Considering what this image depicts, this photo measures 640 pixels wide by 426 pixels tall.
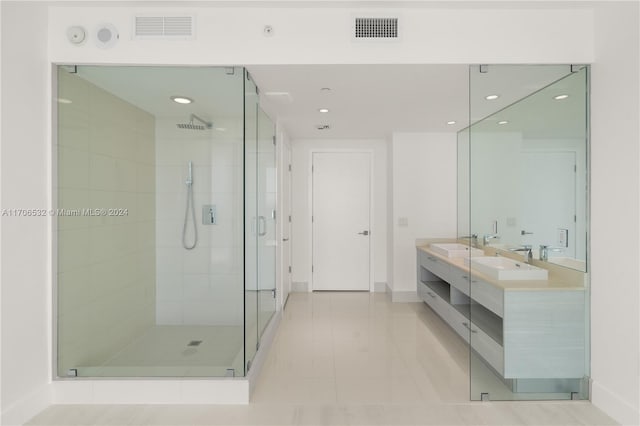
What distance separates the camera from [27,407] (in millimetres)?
2262

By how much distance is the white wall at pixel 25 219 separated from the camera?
2.15 meters

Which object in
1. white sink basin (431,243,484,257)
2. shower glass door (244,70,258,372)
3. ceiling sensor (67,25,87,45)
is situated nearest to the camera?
ceiling sensor (67,25,87,45)

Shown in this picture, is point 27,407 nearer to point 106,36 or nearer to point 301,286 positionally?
point 106,36

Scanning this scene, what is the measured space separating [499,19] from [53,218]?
3.10 meters

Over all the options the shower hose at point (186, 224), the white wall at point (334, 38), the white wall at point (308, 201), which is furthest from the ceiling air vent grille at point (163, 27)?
the white wall at point (308, 201)

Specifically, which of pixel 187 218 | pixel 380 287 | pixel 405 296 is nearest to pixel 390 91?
pixel 187 218

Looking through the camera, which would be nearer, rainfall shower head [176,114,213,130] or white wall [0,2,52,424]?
white wall [0,2,52,424]

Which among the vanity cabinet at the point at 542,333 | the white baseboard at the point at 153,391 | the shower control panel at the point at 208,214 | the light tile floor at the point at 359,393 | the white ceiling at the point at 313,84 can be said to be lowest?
the light tile floor at the point at 359,393

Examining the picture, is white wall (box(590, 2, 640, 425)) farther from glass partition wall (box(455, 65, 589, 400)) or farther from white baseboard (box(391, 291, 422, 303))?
white baseboard (box(391, 291, 422, 303))

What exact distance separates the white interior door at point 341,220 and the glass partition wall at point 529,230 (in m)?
2.67

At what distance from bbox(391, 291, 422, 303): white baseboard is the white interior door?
61cm

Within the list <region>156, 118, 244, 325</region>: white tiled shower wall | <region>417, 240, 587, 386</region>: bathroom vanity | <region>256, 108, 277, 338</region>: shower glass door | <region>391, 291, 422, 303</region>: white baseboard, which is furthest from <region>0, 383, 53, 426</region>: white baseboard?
<region>391, 291, 422, 303</region>: white baseboard

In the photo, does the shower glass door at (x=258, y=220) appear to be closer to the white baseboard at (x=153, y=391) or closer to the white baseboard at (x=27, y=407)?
the white baseboard at (x=153, y=391)

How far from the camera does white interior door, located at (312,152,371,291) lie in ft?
18.1
